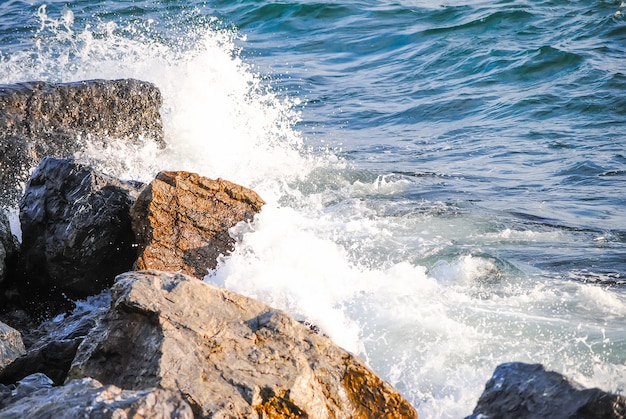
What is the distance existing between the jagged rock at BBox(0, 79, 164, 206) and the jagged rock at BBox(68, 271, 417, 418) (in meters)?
3.90

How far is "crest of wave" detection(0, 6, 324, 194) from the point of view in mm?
8438

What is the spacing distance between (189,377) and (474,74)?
10.1m

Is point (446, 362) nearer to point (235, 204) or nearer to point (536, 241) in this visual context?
point (235, 204)

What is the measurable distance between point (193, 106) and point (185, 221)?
499 centimetres

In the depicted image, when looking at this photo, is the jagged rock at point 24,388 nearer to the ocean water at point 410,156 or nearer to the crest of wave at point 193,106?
the ocean water at point 410,156

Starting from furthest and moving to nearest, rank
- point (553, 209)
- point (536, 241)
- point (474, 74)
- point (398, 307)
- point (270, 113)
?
point (474, 74) < point (270, 113) < point (553, 209) < point (536, 241) < point (398, 307)

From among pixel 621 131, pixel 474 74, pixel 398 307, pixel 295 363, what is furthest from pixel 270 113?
pixel 295 363

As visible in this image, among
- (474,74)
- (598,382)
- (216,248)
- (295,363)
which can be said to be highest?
(295,363)

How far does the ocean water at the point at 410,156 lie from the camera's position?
5121 millimetres

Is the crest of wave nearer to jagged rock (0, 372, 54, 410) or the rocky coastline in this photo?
the rocky coastline

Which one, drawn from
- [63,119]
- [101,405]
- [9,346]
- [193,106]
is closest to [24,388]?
[9,346]

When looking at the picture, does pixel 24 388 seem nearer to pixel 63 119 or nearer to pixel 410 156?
pixel 63 119

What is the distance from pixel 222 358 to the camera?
11.0ft

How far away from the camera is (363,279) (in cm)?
573
